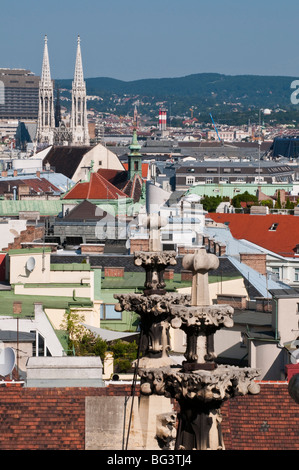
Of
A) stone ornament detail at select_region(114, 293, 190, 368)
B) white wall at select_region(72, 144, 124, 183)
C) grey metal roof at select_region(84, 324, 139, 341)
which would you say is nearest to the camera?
stone ornament detail at select_region(114, 293, 190, 368)

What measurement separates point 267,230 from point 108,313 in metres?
35.4

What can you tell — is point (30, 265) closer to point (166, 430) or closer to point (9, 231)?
point (9, 231)

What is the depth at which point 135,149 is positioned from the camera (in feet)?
403

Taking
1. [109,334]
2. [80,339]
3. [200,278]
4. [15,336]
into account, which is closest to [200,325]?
[200,278]

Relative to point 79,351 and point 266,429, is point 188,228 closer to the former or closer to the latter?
point 79,351

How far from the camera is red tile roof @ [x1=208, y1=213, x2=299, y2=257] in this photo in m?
65.4

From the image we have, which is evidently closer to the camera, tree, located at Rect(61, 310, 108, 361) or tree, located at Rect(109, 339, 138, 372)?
Result: tree, located at Rect(109, 339, 138, 372)

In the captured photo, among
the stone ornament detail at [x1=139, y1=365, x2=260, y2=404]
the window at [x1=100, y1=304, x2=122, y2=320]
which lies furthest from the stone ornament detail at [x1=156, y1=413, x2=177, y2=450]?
the window at [x1=100, y1=304, x2=122, y2=320]

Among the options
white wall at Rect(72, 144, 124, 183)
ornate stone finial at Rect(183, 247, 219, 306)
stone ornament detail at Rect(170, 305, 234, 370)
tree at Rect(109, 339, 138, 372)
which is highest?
ornate stone finial at Rect(183, 247, 219, 306)

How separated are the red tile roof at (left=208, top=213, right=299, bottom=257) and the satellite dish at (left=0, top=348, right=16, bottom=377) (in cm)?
4138

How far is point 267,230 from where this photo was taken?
6888cm

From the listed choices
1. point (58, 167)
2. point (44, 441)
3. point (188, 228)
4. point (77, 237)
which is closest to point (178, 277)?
point (188, 228)

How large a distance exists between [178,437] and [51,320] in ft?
68.0

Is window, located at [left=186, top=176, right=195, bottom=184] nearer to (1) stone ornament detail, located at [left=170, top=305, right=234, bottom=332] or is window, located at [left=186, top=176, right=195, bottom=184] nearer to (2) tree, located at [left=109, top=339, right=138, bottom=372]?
(2) tree, located at [left=109, top=339, right=138, bottom=372]
